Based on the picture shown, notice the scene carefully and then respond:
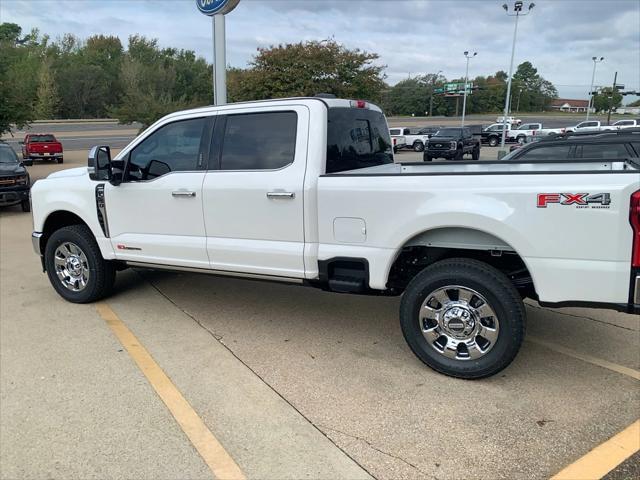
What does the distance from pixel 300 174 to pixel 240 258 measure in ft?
3.01

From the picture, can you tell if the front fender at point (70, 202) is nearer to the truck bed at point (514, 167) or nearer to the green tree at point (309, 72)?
the truck bed at point (514, 167)

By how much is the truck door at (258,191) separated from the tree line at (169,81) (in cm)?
1513

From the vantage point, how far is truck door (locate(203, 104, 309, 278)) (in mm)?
4086

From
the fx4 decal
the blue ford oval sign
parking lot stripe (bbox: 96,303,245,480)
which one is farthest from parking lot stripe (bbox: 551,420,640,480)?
the blue ford oval sign

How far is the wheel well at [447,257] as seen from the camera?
375 cm

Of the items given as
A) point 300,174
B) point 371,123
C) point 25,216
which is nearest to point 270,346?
point 300,174

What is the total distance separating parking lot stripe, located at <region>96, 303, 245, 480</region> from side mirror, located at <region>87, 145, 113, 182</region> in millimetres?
1416

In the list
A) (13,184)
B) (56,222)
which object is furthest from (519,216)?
(13,184)

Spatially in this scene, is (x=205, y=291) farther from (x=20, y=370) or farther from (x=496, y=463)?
(x=496, y=463)

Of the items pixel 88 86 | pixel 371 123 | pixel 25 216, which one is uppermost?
pixel 88 86

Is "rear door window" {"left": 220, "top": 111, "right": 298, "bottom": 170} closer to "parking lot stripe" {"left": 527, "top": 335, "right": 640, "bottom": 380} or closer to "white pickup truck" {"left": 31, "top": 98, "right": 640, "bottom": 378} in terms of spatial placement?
"white pickup truck" {"left": 31, "top": 98, "right": 640, "bottom": 378}

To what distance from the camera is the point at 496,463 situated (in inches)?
110

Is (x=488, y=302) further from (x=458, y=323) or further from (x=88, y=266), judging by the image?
(x=88, y=266)

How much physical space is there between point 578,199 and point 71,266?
4.82 meters
